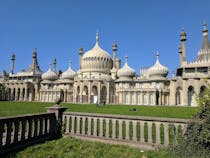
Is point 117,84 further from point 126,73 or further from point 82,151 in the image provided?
point 82,151

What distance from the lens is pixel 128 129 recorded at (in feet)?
21.8

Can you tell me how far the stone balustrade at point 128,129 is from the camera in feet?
Answer: 19.9

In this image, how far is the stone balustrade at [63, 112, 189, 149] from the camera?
6062 millimetres

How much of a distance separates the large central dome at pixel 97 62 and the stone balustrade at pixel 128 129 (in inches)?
2066

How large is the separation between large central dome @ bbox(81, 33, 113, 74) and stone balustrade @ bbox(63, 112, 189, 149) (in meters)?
52.5

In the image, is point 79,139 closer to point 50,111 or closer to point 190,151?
point 50,111

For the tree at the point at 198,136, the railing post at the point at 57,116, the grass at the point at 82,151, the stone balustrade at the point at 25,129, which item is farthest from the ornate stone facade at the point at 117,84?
the stone balustrade at the point at 25,129

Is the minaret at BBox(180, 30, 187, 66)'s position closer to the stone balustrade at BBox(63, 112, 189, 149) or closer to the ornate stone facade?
the ornate stone facade

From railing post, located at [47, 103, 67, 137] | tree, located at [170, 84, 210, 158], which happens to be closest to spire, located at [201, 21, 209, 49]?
tree, located at [170, 84, 210, 158]

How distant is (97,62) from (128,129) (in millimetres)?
54278

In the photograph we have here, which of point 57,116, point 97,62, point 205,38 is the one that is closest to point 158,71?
point 205,38

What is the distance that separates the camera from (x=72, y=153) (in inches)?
224

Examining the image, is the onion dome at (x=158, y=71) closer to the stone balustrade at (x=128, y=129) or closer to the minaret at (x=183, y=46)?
the minaret at (x=183, y=46)

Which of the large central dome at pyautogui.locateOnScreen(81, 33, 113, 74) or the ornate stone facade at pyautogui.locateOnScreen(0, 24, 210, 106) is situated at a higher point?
the large central dome at pyautogui.locateOnScreen(81, 33, 113, 74)
